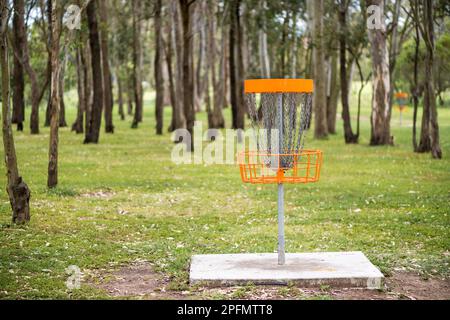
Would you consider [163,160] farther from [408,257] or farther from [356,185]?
[408,257]

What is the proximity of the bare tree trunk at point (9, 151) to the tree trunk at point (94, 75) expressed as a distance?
16074 millimetres

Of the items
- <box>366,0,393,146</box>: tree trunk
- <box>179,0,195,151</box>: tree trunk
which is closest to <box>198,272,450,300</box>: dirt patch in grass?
<box>179,0,195,151</box>: tree trunk

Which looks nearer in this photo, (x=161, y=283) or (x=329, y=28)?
(x=161, y=283)

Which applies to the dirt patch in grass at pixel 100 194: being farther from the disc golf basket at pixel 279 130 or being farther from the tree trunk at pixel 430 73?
the tree trunk at pixel 430 73

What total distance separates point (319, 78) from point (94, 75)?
358 inches

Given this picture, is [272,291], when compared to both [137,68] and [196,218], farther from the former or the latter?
[137,68]

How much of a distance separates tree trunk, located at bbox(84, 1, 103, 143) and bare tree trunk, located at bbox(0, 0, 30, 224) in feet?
52.7

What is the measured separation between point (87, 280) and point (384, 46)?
1986 centimetres

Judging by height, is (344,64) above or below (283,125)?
above

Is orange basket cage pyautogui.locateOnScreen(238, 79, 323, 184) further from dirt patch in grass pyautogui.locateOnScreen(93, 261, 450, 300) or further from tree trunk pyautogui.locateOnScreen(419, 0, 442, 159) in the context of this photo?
tree trunk pyautogui.locateOnScreen(419, 0, 442, 159)

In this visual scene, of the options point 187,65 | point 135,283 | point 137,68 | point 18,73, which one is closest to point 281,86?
point 135,283

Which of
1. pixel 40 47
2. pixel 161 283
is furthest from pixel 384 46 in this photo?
pixel 40 47

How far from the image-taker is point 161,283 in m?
8.59

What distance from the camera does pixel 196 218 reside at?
12.9 metres
